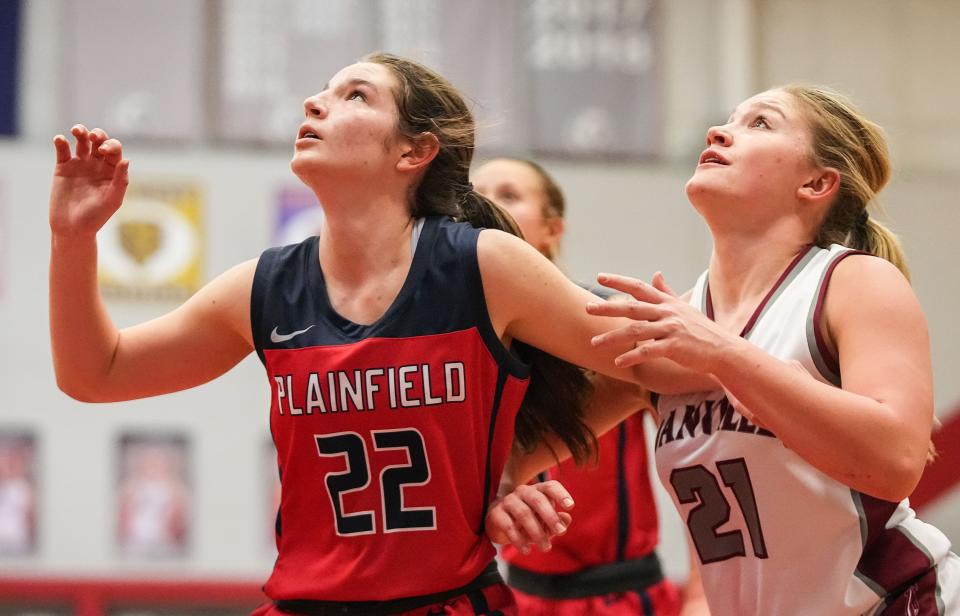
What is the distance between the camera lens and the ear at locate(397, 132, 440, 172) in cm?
245

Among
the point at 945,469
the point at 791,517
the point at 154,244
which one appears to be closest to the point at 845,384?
the point at 791,517

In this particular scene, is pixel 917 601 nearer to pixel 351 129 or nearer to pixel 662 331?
pixel 662 331

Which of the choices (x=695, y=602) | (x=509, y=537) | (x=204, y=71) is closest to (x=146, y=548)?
(x=204, y=71)

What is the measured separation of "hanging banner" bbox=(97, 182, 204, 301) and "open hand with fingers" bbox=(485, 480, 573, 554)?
17.2 ft

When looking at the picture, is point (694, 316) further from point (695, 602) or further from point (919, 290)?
point (919, 290)

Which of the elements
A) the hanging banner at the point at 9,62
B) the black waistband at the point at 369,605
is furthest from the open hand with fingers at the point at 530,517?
the hanging banner at the point at 9,62

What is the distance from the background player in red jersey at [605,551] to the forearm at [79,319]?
1.36 metres

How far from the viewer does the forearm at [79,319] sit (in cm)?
240

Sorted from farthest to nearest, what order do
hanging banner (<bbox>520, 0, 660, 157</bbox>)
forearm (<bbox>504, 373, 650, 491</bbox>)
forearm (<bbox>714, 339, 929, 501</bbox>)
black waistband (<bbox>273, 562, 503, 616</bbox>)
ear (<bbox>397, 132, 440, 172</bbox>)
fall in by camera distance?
hanging banner (<bbox>520, 0, 660, 157</bbox>) < forearm (<bbox>504, 373, 650, 491</bbox>) < ear (<bbox>397, 132, 440, 172</bbox>) < black waistband (<bbox>273, 562, 503, 616</bbox>) < forearm (<bbox>714, 339, 929, 501</bbox>)

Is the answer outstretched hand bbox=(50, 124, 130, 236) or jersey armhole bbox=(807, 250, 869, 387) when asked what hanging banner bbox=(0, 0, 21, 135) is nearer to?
outstretched hand bbox=(50, 124, 130, 236)

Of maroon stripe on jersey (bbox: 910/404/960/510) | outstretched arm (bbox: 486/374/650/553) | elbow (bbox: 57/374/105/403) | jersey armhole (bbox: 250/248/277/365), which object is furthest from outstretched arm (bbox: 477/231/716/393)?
maroon stripe on jersey (bbox: 910/404/960/510)

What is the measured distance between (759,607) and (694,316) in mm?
598

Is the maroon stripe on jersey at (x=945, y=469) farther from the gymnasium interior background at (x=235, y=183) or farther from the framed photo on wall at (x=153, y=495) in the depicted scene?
the framed photo on wall at (x=153, y=495)

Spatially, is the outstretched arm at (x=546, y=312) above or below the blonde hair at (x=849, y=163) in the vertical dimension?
below
